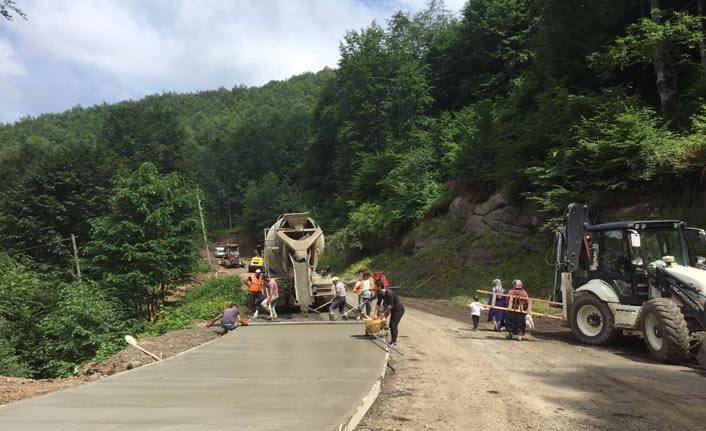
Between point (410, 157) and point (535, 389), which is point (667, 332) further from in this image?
point (410, 157)

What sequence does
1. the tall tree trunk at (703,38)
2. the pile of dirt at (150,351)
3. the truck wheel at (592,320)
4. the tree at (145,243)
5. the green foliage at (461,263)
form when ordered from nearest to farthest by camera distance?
1. the pile of dirt at (150,351)
2. the truck wheel at (592,320)
3. the tall tree trunk at (703,38)
4. the green foliage at (461,263)
5. the tree at (145,243)

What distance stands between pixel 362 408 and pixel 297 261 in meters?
10.3

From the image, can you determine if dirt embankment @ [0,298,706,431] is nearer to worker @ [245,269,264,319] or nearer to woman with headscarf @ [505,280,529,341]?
woman with headscarf @ [505,280,529,341]

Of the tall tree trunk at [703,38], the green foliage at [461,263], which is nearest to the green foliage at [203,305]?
the green foliage at [461,263]

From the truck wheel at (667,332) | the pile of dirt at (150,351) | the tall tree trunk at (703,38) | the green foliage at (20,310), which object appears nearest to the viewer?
the truck wheel at (667,332)

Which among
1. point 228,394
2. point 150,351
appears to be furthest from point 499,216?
point 228,394

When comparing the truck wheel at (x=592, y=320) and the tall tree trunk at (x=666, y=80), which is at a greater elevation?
the tall tree trunk at (x=666, y=80)

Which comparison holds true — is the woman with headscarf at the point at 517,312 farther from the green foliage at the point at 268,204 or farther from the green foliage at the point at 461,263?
the green foliage at the point at 268,204

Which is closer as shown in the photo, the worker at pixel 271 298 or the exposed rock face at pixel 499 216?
the worker at pixel 271 298

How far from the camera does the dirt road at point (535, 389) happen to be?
669cm

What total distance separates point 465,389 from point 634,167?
12.9 m

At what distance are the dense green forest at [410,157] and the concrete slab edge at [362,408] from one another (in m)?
14.4

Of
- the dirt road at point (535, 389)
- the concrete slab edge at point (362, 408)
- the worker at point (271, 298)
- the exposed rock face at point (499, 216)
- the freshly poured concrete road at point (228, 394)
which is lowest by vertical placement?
the dirt road at point (535, 389)

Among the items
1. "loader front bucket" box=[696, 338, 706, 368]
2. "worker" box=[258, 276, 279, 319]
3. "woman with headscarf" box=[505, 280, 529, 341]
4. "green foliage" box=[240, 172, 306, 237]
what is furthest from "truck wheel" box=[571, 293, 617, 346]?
"green foliage" box=[240, 172, 306, 237]
